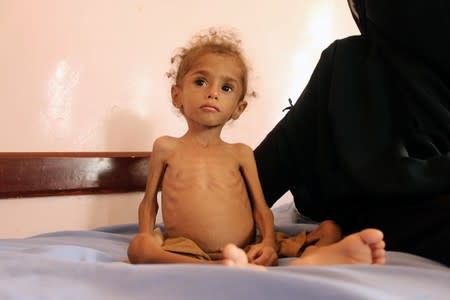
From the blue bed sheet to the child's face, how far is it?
1.20 ft

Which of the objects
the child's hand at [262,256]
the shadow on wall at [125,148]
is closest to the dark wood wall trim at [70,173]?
the shadow on wall at [125,148]

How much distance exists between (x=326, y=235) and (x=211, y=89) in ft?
1.02

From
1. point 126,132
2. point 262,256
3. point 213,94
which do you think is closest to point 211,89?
point 213,94

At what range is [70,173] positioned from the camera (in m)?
1.01

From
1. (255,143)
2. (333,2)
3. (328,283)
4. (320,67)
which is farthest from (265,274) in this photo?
(333,2)

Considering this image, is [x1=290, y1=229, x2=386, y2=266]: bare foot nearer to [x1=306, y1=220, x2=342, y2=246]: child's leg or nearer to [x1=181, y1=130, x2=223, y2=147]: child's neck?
[x1=306, y1=220, x2=342, y2=246]: child's leg

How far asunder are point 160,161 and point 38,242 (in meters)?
0.24

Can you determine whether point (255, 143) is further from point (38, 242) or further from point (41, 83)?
point (38, 242)

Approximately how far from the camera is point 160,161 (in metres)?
0.82

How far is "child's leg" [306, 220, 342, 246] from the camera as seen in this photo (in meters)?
0.74

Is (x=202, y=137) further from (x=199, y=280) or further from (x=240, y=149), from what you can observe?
(x=199, y=280)

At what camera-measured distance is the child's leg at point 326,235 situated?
2.43ft

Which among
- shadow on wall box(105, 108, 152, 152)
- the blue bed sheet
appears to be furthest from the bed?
shadow on wall box(105, 108, 152, 152)

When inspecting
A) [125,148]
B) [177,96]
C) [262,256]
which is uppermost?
[177,96]
